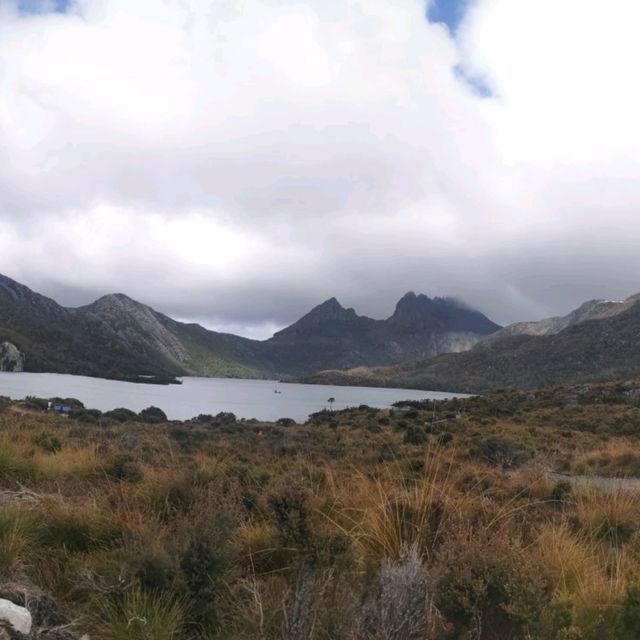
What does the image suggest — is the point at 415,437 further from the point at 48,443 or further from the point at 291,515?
the point at 291,515

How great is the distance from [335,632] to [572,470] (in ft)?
47.3

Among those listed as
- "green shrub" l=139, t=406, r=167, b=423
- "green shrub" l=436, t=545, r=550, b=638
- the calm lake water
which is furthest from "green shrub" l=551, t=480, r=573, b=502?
the calm lake water

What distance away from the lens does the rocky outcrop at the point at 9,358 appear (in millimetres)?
142625

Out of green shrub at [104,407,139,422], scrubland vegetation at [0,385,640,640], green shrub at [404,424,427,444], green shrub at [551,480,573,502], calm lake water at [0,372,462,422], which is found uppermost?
scrubland vegetation at [0,385,640,640]

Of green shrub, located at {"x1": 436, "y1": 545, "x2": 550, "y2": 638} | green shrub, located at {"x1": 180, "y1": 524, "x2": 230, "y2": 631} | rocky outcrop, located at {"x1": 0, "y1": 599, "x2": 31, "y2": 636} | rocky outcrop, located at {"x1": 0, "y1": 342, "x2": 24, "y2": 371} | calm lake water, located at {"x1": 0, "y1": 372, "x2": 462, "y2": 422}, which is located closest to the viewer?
rocky outcrop, located at {"x1": 0, "y1": 599, "x2": 31, "y2": 636}

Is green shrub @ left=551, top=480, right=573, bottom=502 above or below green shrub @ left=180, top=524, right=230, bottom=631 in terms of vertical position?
below

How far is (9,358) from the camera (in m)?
144

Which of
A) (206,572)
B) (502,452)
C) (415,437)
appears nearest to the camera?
(206,572)

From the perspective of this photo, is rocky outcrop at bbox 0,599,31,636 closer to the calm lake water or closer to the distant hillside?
the calm lake water

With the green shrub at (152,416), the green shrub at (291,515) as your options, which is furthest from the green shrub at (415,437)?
the green shrub at (152,416)

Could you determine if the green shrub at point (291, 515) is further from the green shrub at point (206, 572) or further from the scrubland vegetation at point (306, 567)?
the green shrub at point (206, 572)

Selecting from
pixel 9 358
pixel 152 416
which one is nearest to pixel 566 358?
pixel 152 416

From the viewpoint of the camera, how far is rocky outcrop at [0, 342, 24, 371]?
142625mm

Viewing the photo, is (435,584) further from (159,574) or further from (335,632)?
(159,574)
